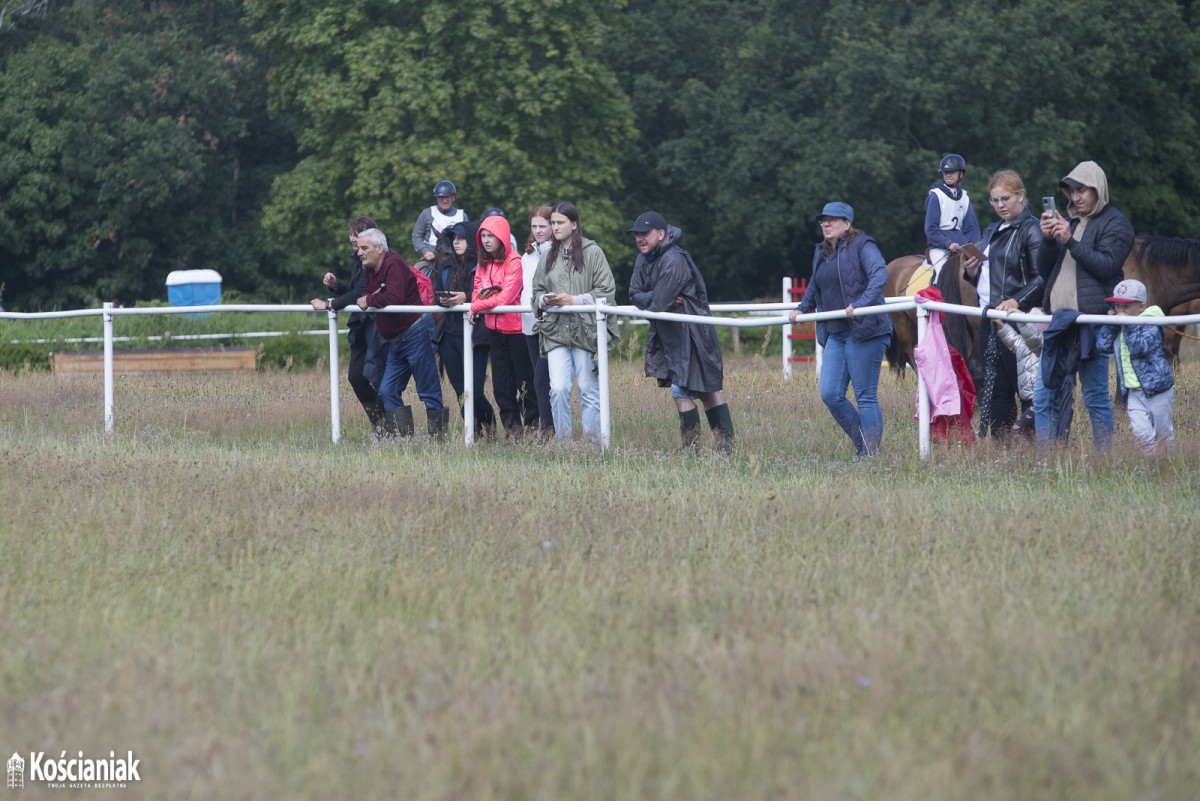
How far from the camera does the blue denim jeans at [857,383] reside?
29.4 feet

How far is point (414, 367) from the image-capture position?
35.6 ft

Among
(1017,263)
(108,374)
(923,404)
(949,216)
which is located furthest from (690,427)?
(108,374)

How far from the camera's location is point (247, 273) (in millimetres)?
40000

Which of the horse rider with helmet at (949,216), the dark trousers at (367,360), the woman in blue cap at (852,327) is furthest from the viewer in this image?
the horse rider with helmet at (949,216)

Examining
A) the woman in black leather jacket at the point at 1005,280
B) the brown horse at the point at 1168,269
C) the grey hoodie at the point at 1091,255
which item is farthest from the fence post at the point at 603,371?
the brown horse at the point at 1168,269

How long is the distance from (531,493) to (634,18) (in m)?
32.6

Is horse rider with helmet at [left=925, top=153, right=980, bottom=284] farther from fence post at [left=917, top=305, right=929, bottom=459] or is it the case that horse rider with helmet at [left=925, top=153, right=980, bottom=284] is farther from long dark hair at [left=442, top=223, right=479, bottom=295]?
long dark hair at [left=442, top=223, right=479, bottom=295]

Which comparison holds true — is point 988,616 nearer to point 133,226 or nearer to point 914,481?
point 914,481

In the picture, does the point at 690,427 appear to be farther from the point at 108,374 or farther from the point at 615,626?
the point at 108,374

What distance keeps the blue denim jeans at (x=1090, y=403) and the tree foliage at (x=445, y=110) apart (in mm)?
24030

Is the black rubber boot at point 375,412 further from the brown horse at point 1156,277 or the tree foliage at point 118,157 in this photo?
the tree foliage at point 118,157

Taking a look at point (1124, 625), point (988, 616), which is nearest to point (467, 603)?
point (988, 616)

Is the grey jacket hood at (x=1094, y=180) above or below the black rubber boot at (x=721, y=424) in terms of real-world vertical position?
above

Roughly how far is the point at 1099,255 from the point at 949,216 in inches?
153
